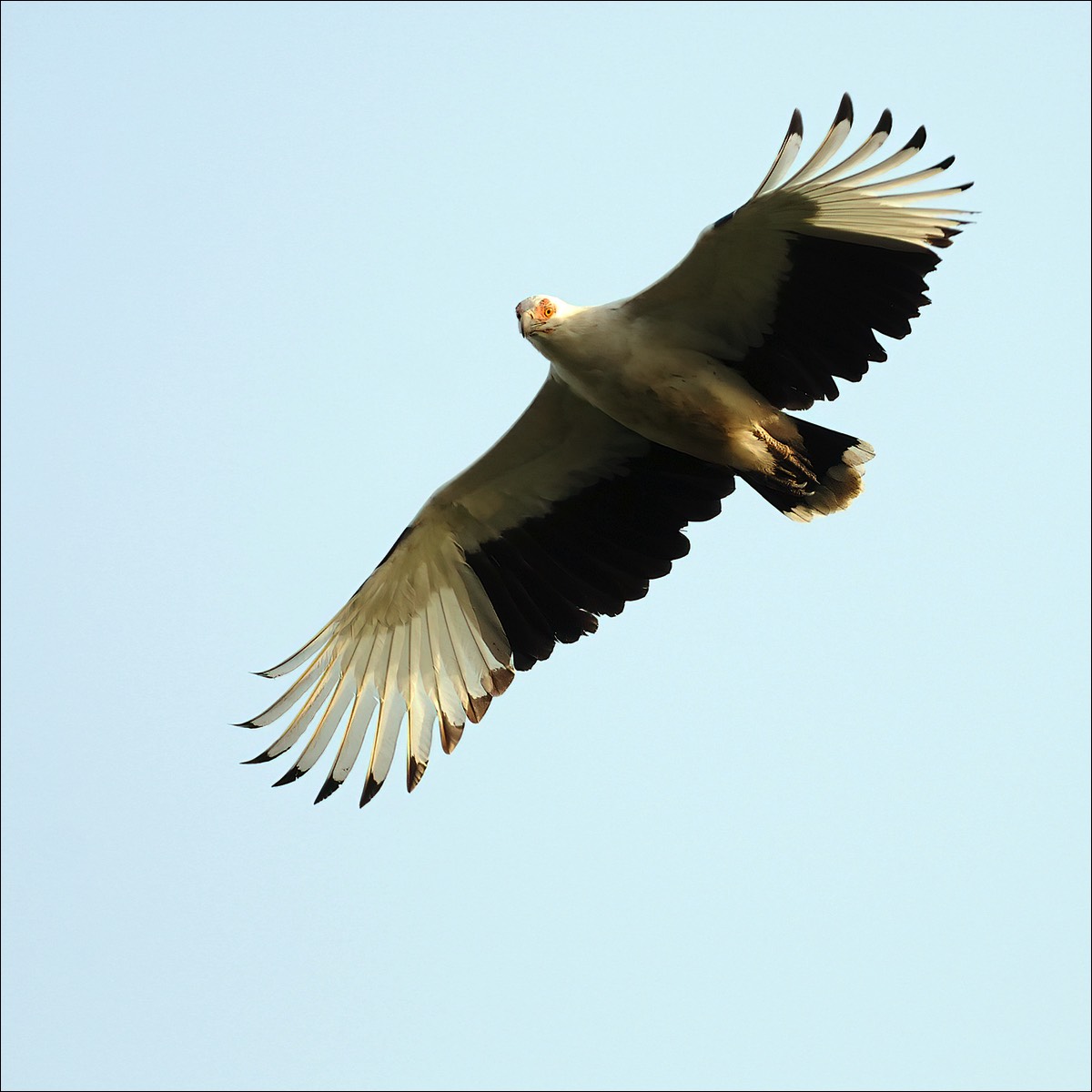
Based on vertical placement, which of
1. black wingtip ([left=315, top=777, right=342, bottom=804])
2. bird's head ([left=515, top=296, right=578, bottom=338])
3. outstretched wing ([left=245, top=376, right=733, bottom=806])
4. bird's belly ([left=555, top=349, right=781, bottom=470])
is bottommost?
black wingtip ([left=315, top=777, right=342, bottom=804])

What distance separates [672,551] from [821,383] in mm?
1354

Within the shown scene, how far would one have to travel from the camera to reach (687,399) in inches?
330

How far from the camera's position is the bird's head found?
8383 mm

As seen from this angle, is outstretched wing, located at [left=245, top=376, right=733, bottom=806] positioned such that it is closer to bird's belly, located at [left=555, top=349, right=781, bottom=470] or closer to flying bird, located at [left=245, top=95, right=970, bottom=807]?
flying bird, located at [left=245, top=95, right=970, bottom=807]

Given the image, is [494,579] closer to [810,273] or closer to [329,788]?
[329,788]

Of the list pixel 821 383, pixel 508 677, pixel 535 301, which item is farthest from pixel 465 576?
pixel 821 383

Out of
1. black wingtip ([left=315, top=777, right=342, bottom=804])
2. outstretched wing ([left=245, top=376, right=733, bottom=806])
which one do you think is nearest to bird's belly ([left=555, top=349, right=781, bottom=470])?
outstretched wing ([left=245, top=376, right=733, bottom=806])

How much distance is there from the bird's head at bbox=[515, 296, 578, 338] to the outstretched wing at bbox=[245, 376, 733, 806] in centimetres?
62

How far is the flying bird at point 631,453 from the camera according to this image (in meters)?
7.93

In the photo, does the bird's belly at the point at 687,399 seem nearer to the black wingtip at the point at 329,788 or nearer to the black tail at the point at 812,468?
the black tail at the point at 812,468

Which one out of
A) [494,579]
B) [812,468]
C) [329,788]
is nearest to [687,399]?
[812,468]

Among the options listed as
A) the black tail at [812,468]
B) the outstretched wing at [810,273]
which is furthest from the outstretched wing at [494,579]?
the outstretched wing at [810,273]

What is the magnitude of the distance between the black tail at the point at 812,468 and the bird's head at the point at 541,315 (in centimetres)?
124

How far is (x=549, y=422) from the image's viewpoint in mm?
9016
